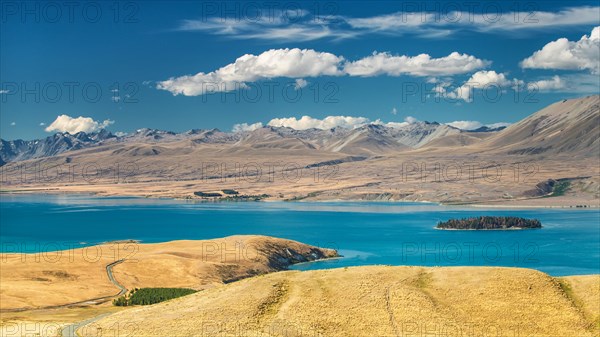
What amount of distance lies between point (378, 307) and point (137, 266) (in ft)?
298

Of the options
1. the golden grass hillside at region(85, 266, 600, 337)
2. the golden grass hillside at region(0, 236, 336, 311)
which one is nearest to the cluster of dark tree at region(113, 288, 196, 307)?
the golden grass hillside at region(0, 236, 336, 311)

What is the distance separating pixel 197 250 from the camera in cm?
17975

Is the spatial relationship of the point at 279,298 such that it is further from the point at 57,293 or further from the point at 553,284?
the point at 57,293

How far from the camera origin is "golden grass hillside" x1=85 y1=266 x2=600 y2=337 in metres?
71.1

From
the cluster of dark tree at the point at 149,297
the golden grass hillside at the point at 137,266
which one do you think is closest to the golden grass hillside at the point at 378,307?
the cluster of dark tree at the point at 149,297

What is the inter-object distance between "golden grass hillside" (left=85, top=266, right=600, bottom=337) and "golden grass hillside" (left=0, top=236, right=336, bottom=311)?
157ft

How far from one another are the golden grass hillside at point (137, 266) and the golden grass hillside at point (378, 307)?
47.9 meters

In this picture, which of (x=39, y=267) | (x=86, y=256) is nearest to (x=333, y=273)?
(x=39, y=267)

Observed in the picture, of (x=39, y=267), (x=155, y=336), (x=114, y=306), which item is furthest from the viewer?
(x=39, y=267)

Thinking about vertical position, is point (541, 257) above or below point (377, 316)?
below

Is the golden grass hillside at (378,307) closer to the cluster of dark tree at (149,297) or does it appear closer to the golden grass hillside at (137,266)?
the cluster of dark tree at (149,297)

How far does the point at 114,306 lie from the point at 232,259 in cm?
5915

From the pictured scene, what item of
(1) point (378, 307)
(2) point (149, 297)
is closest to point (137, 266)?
(2) point (149, 297)

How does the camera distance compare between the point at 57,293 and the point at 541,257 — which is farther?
the point at 541,257
